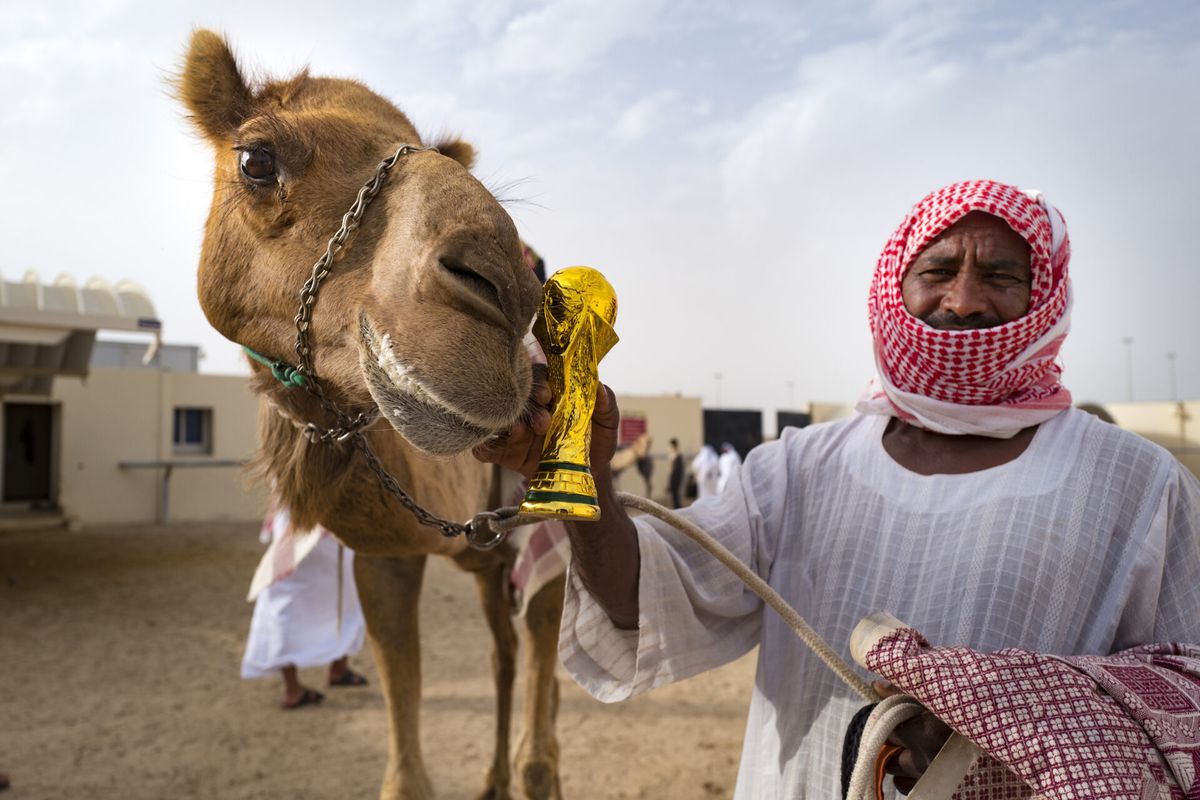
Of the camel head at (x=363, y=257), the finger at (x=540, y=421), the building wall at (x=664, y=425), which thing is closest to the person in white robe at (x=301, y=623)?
the camel head at (x=363, y=257)

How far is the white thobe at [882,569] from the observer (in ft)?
4.99

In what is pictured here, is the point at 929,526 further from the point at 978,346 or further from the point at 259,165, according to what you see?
the point at 259,165

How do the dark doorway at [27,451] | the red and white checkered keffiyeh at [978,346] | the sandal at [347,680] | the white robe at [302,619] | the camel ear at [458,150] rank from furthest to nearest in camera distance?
the dark doorway at [27,451] < the sandal at [347,680] < the white robe at [302,619] < the camel ear at [458,150] < the red and white checkered keffiyeh at [978,346]

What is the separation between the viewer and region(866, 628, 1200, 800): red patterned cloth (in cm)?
117

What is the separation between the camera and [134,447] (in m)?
18.0

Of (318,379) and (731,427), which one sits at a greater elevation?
(318,379)

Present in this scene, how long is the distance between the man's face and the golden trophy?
2.66 feet

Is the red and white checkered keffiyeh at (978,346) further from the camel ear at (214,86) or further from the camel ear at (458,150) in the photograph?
the camel ear at (214,86)

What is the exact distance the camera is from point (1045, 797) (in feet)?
3.88

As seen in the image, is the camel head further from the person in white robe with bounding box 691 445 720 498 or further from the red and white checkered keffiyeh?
the person in white robe with bounding box 691 445 720 498

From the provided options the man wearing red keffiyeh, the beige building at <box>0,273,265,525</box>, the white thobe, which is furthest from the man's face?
the beige building at <box>0,273,265,525</box>

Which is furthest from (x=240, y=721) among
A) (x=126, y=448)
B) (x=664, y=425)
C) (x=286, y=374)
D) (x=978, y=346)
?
(x=664, y=425)

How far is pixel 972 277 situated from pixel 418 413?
1.19 m

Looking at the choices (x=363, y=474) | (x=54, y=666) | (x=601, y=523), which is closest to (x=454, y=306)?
(x=601, y=523)
